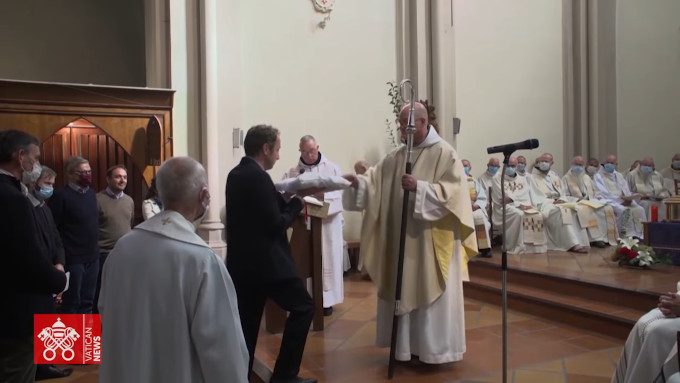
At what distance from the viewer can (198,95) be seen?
6.75 metres

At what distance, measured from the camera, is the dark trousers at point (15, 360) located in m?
2.26

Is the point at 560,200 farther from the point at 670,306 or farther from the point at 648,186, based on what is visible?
the point at 670,306

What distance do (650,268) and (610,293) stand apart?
1.36m

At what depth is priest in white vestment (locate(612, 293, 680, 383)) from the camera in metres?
2.21

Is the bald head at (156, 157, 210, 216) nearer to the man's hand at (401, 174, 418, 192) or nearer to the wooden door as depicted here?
the man's hand at (401, 174, 418, 192)

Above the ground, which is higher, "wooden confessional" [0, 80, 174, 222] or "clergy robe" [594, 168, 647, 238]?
"wooden confessional" [0, 80, 174, 222]

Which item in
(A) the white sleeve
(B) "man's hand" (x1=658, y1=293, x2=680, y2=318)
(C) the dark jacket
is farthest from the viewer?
(B) "man's hand" (x1=658, y1=293, x2=680, y2=318)

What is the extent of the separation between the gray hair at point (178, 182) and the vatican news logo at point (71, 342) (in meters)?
2.31

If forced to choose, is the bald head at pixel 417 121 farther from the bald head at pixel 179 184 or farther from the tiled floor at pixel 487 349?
the bald head at pixel 179 184

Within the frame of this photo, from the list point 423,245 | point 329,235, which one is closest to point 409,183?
point 423,245

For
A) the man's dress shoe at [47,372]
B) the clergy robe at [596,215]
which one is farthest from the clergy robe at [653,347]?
the clergy robe at [596,215]

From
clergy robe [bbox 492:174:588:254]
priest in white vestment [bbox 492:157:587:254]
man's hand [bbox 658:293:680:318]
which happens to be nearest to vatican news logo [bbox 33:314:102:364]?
man's hand [bbox 658:293:680:318]

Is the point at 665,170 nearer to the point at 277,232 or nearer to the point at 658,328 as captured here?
the point at 658,328

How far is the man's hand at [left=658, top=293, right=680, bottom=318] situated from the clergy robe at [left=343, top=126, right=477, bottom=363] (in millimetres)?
1245
